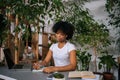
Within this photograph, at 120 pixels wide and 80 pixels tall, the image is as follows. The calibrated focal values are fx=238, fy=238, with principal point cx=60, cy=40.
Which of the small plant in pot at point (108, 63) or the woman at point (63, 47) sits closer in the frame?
the woman at point (63, 47)

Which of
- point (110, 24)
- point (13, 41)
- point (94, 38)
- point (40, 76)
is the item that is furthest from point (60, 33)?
point (110, 24)

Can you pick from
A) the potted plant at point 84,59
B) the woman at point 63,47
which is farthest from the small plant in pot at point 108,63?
the woman at point 63,47

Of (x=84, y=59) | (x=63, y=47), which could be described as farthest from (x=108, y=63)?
(x=63, y=47)

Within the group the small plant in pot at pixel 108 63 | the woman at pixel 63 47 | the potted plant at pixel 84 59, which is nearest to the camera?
the woman at pixel 63 47

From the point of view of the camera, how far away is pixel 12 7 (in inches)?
130

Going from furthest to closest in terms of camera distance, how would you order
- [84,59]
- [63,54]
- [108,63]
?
[84,59]
[108,63]
[63,54]

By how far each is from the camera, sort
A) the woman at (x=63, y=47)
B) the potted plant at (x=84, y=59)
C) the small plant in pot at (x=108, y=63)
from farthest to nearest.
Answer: the potted plant at (x=84, y=59), the small plant in pot at (x=108, y=63), the woman at (x=63, y=47)

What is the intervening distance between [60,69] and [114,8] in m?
3.14

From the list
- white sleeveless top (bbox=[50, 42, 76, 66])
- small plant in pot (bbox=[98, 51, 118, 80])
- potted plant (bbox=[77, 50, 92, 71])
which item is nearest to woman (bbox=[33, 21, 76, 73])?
white sleeveless top (bbox=[50, 42, 76, 66])

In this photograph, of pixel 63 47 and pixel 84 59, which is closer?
pixel 63 47

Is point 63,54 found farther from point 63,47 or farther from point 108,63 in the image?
point 108,63

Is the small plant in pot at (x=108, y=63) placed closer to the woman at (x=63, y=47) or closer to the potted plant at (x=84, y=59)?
the potted plant at (x=84, y=59)

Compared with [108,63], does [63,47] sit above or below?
above

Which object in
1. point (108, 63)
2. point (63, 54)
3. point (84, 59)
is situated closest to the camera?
point (63, 54)
